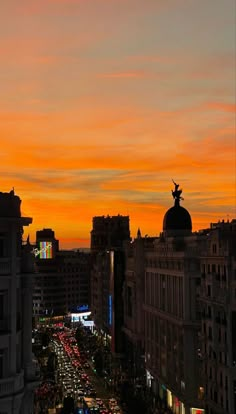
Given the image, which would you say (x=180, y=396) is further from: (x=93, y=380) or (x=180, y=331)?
(x=93, y=380)

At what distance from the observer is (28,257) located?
25734mm

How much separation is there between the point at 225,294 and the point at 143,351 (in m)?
43.8

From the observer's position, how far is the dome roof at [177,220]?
86.7m

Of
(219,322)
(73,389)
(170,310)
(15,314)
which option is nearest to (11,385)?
(15,314)

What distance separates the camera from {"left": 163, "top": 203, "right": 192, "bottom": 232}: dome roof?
86.7m

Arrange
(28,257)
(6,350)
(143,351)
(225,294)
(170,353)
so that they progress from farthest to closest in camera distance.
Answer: (143,351) → (170,353) → (225,294) → (28,257) → (6,350)

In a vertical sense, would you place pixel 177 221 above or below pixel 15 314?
above

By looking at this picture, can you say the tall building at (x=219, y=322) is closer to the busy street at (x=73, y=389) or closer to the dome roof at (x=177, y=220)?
the busy street at (x=73, y=389)

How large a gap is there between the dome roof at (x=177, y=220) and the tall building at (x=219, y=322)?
19.4 m

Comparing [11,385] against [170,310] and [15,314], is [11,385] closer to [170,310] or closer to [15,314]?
[15,314]

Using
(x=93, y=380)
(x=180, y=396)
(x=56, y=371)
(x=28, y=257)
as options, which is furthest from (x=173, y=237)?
(x=28, y=257)

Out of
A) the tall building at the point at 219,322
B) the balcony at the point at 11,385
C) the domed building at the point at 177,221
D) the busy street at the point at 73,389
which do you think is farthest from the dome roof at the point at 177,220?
the balcony at the point at 11,385

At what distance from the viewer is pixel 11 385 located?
917 inches

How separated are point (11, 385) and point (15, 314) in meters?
2.73
